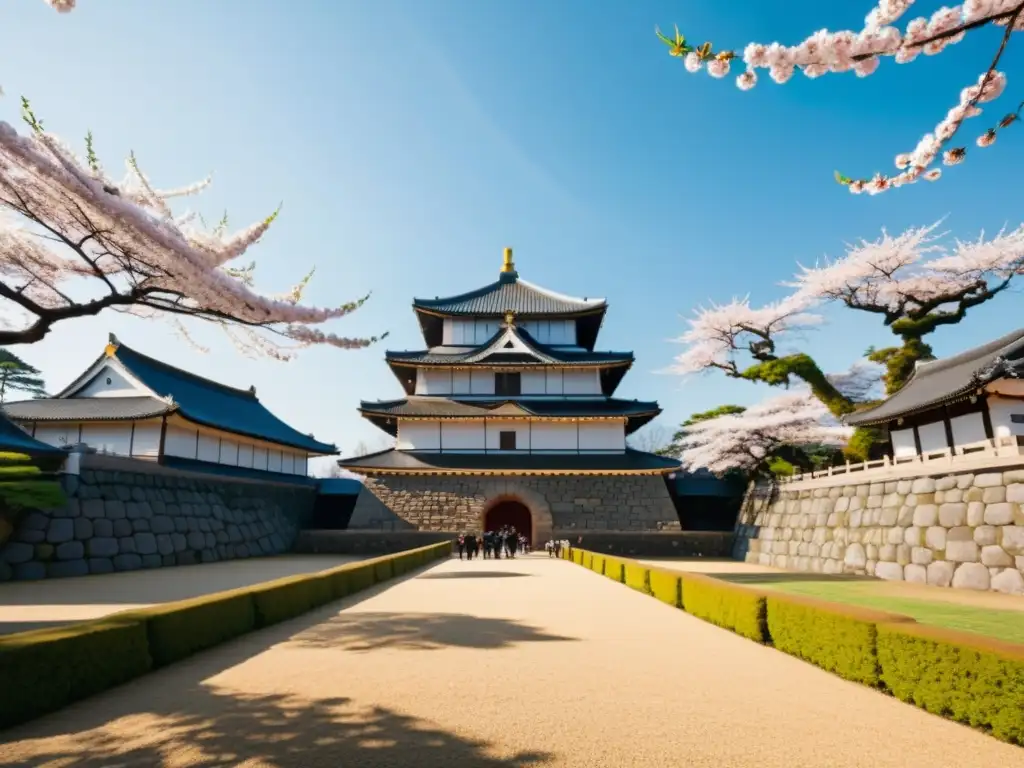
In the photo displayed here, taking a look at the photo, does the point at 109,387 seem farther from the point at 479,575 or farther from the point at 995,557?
the point at 995,557

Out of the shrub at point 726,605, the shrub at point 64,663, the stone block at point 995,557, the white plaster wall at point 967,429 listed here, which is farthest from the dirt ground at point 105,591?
the white plaster wall at point 967,429

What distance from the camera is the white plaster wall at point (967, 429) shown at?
19.5 metres

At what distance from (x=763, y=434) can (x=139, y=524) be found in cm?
2716

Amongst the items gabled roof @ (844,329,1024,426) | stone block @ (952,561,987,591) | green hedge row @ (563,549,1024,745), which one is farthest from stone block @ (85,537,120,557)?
gabled roof @ (844,329,1024,426)

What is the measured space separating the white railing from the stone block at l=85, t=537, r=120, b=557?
24056mm

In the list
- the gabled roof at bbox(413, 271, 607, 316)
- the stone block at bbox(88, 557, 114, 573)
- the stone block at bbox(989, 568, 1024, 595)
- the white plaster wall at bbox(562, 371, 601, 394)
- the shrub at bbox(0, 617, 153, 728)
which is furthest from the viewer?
the gabled roof at bbox(413, 271, 607, 316)

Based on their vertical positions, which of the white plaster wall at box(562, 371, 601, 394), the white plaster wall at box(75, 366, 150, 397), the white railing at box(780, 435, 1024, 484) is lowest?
the white railing at box(780, 435, 1024, 484)

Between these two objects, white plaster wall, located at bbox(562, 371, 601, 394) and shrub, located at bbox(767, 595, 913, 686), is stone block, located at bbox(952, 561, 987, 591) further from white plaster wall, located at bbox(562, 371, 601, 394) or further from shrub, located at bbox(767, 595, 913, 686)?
white plaster wall, located at bbox(562, 371, 601, 394)

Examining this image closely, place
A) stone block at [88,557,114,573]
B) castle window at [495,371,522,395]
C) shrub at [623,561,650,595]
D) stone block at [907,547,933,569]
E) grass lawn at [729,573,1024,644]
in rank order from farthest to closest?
1. castle window at [495,371,522,395]
2. stone block at [88,557,114,573]
3. stone block at [907,547,933,569]
4. shrub at [623,561,650,595]
5. grass lawn at [729,573,1024,644]

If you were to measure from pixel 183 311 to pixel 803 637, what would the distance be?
9657 mm

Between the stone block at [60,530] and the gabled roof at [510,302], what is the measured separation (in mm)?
21234

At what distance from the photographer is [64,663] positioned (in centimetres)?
531

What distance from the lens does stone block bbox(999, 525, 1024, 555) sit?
47.6 feet

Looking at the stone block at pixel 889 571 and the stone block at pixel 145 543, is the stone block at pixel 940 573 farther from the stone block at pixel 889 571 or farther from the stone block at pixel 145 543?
the stone block at pixel 145 543
